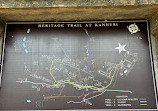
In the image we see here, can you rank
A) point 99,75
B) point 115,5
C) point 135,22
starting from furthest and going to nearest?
point 135,22, point 99,75, point 115,5

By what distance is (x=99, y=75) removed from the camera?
11.2ft

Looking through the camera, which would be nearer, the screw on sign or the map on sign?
the map on sign

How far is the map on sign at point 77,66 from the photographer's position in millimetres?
3279

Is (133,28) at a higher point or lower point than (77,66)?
higher

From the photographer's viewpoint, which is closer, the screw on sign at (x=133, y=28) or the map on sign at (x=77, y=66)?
the map on sign at (x=77, y=66)

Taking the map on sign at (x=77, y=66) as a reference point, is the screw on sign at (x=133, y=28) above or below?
above

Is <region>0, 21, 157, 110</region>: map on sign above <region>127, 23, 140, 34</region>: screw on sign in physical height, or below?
below

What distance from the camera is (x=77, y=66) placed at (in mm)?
3475

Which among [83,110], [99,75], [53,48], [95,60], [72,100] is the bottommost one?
[83,110]

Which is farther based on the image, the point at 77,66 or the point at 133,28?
the point at 133,28

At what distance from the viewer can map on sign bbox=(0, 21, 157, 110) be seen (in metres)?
3.28

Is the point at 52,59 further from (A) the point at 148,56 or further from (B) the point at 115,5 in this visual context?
(A) the point at 148,56

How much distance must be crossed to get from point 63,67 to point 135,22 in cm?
217

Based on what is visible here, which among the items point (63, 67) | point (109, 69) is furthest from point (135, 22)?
point (63, 67)
